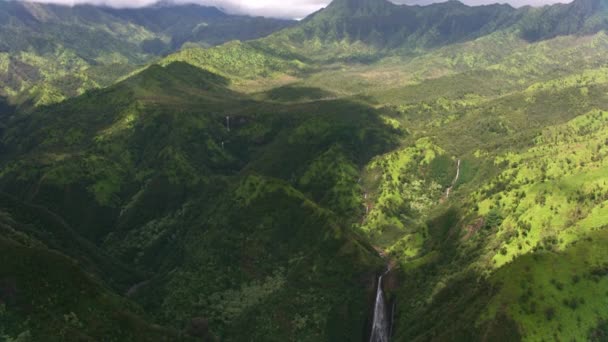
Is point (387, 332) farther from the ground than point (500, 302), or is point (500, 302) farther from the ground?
point (500, 302)

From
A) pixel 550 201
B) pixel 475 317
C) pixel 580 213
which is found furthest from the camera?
pixel 550 201

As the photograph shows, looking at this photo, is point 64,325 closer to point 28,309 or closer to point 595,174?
point 28,309

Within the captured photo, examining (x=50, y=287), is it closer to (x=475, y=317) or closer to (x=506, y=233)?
(x=475, y=317)

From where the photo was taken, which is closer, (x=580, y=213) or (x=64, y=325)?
(x=64, y=325)

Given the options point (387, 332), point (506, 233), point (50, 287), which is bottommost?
point (387, 332)

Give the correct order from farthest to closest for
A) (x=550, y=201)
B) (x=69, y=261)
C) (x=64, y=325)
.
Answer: (x=550, y=201)
(x=69, y=261)
(x=64, y=325)

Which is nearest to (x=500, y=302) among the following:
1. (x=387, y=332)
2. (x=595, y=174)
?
(x=387, y=332)

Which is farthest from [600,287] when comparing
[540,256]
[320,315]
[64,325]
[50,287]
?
[50,287]
